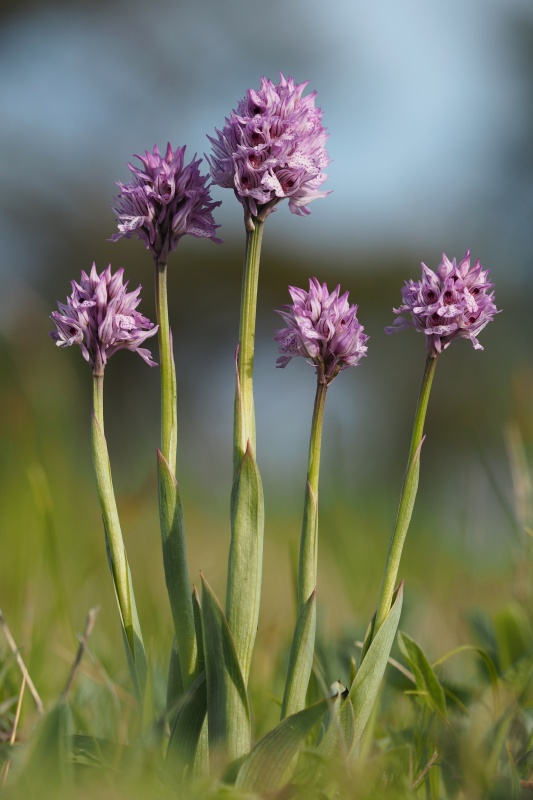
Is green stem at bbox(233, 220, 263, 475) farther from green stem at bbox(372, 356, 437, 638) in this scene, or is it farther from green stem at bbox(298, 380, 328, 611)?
green stem at bbox(372, 356, 437, 638)

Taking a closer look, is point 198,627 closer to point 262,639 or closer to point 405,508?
point 405,508

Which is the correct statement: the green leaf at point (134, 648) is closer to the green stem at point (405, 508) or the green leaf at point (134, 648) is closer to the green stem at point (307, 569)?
the green stem at point (307, 569)

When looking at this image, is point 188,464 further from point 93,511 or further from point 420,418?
point 420,418

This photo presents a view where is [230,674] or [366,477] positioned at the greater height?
[366,477]

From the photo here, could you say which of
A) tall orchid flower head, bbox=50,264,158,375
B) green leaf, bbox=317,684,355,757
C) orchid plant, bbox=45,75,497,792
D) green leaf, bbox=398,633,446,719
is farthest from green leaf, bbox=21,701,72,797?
green leaf, bbox=398,633,446,719

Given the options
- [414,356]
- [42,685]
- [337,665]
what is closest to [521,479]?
[337,665]

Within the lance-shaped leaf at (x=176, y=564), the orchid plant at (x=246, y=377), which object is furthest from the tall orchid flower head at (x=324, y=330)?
the lance-shaped leaf at (x=176, y=564)
